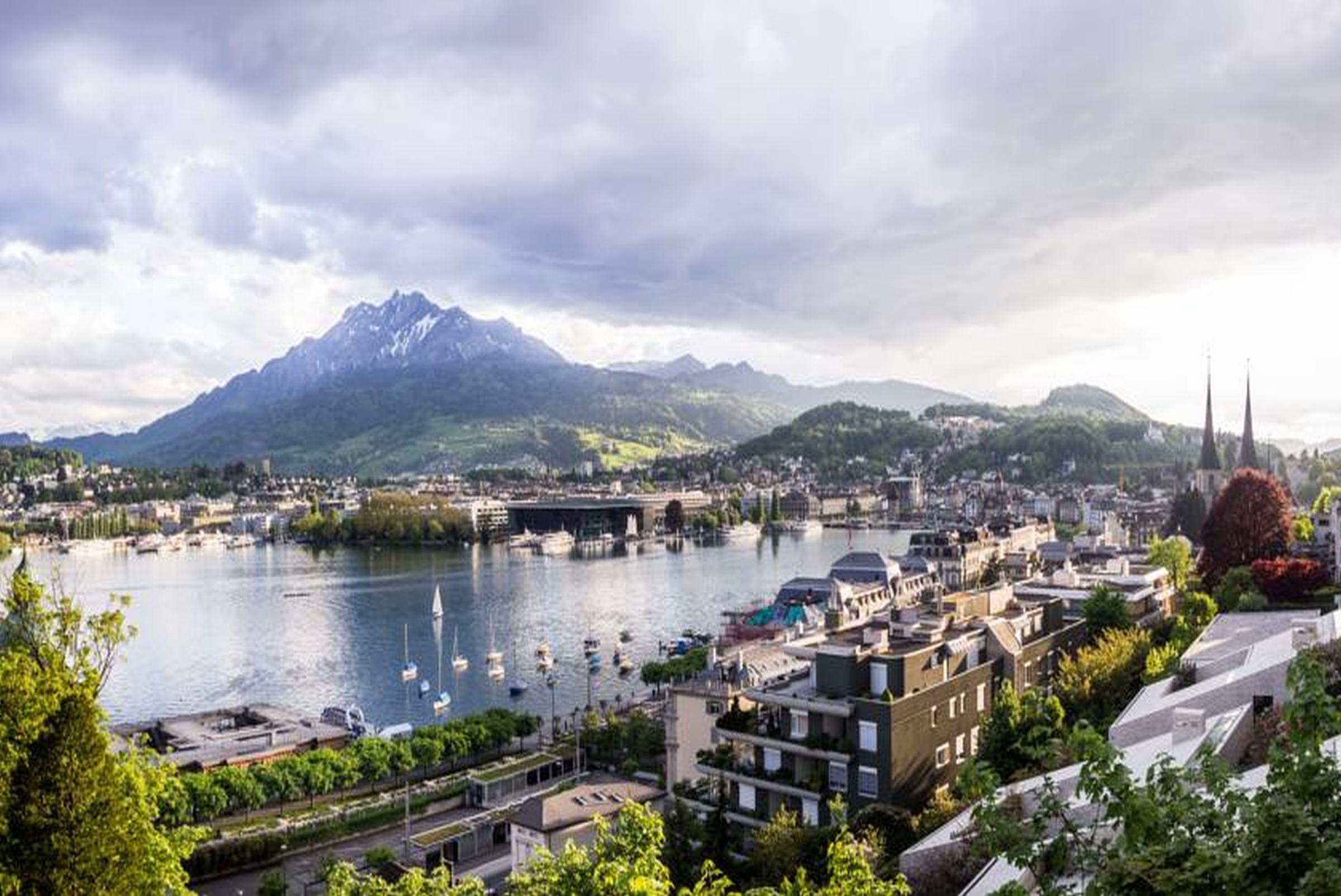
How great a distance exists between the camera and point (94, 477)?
11450cm

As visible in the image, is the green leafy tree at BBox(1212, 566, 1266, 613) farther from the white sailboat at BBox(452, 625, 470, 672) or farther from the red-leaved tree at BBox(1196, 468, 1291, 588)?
the white sailboat at BBox(452, 625, 470, 672)

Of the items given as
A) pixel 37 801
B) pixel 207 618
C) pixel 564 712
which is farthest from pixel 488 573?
pixel 37 801

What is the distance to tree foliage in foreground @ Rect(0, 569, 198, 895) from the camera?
668cm

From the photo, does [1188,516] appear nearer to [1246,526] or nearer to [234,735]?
[1246,526]

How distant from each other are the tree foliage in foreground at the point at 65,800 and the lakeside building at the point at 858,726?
7111mm

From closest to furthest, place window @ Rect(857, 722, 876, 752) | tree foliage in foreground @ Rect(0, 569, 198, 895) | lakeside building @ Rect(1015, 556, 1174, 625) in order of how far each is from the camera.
Result: tree foliage in foreground @ Rect(0, 569, 198, 895) → window @ Rect(857, 722, 876, 752) → lakeside building @ Rect(1015, 556, 1174, 625)

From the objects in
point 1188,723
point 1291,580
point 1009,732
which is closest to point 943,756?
point 1009,732

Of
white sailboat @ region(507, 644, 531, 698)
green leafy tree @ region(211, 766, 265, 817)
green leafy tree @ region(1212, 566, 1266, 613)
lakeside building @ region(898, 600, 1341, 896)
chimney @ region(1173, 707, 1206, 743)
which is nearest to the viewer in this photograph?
lakeside building @ region(898, 600, 1341, 896)

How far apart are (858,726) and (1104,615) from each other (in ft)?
29.9

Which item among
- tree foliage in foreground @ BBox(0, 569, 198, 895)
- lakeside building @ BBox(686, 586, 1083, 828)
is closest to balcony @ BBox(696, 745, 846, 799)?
lakeside building @ BBox(686, 586, 1083, 828)

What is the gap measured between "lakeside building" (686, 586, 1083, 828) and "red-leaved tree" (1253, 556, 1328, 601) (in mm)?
8784

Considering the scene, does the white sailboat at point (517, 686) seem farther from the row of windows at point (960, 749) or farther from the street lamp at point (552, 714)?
the row of windows at point (960, 749)

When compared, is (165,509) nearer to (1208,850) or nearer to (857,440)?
(857,440)

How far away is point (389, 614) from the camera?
39.0 m
